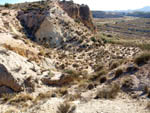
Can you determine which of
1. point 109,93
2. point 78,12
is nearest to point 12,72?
point 109,93

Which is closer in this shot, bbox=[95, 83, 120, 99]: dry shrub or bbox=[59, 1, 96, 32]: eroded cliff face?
bbox=[95, 83, 120, 99]: dry shrub

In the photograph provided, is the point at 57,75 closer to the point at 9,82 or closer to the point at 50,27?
the point at 9,82

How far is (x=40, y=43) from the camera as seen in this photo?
87.4ft

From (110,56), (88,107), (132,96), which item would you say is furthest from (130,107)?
(110,56)

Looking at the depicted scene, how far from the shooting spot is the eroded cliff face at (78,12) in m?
37.5

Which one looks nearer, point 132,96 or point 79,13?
point 132,96

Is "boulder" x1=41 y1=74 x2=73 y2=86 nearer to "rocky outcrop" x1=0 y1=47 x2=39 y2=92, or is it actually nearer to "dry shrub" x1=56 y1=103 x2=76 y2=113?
"rocky outcrop" x1=0 y1=47 x2=39 y2=92

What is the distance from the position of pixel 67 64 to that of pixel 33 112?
12.8m

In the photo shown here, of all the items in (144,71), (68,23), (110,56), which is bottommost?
(110,56)

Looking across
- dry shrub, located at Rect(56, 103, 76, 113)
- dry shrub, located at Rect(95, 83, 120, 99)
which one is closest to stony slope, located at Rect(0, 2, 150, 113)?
dry shrub, located at Rect(95, 83, 120, 99)

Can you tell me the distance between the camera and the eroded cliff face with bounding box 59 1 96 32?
3750 cm

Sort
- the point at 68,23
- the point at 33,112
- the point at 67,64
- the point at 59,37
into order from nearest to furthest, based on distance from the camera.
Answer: the point at 33,112 → the point at 67,64 → the point at 59,37 → the point at 68,23

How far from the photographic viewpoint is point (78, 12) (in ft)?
130

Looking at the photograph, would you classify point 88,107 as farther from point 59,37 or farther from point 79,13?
point 79,13
